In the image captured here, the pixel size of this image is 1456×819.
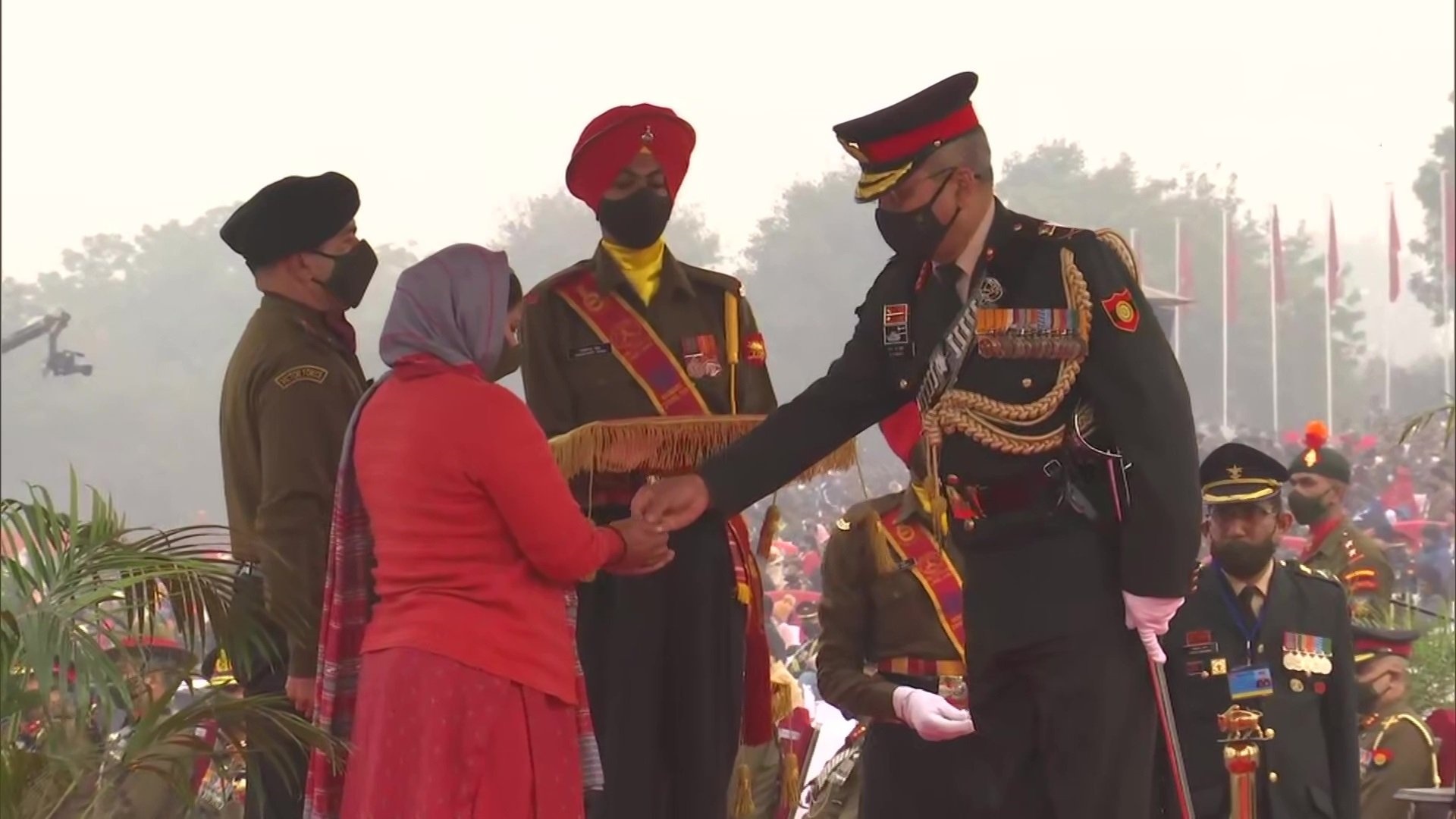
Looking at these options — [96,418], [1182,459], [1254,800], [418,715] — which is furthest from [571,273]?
[96,418]

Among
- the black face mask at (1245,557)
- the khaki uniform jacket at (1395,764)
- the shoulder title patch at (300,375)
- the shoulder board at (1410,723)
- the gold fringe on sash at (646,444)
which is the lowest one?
the khaki uniform jacket at (1395,764)

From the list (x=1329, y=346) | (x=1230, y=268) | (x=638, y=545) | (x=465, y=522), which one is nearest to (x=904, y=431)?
(x=638, y=545)

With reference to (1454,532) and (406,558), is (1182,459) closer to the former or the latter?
(406,558)

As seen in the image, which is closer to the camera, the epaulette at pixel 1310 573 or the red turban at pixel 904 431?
the red turban at pixel 904 431

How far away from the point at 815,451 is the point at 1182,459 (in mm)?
743

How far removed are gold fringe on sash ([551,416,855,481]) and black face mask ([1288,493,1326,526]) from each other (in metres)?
3.55

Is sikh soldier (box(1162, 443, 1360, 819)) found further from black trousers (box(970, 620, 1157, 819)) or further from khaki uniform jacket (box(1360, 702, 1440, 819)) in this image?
black trousers (box(970, 620, 1157, 819))

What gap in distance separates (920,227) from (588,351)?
109 centimetres

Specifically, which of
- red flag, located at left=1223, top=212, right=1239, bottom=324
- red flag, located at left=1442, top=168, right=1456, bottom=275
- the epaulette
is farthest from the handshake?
red flag, located at left=1442, top=168, right=1456, bottom=275

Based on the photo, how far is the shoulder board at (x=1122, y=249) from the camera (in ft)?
11.2

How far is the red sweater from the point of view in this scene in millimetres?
3463

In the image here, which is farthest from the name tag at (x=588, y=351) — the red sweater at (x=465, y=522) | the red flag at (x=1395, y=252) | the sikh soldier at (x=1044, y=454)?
the red flag at (x=1395, y=252)

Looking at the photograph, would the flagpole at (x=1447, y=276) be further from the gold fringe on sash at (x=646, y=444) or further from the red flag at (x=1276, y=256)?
the gold fringe on sash at (x=646, y=444)

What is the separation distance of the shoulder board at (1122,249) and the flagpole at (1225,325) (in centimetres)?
879
